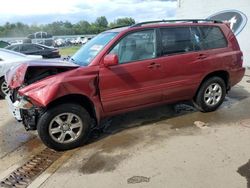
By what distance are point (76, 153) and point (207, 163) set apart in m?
1.89

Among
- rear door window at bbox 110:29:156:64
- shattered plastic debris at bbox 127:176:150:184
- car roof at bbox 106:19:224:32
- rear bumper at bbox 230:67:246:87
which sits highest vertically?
car roof at bbox 106:19:224:32

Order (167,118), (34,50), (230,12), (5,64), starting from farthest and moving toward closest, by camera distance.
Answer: (34,50) < (230,12) < (5,64) < (167,118)

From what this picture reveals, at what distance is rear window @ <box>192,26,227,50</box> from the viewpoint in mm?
6098

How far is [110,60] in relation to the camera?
4.92m

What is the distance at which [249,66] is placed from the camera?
471 inches

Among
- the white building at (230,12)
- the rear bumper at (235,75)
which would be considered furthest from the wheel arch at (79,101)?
the white building at (230,12)

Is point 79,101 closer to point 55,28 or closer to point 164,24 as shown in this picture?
point 164,24

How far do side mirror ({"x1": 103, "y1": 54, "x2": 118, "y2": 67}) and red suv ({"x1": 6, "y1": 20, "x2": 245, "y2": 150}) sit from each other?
0.05 feet

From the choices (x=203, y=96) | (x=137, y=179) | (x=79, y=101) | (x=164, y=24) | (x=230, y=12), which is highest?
(x=230, y=12)

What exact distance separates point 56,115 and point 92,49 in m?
1.40

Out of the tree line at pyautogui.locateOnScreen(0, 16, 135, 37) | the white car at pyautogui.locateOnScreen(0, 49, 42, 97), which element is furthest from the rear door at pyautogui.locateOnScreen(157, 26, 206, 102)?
the tree line at pyautogui.locateOnScreen(0, 16, 135, 37)

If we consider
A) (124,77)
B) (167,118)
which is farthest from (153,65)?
(167,118)

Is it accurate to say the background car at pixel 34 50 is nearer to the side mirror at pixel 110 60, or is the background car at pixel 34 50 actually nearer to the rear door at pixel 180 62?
the rear door at pixel 180 62

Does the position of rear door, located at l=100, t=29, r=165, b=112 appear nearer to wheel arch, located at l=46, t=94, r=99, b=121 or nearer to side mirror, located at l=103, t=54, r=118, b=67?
side mirror, located at l=103, t=54, r=118, b=67
